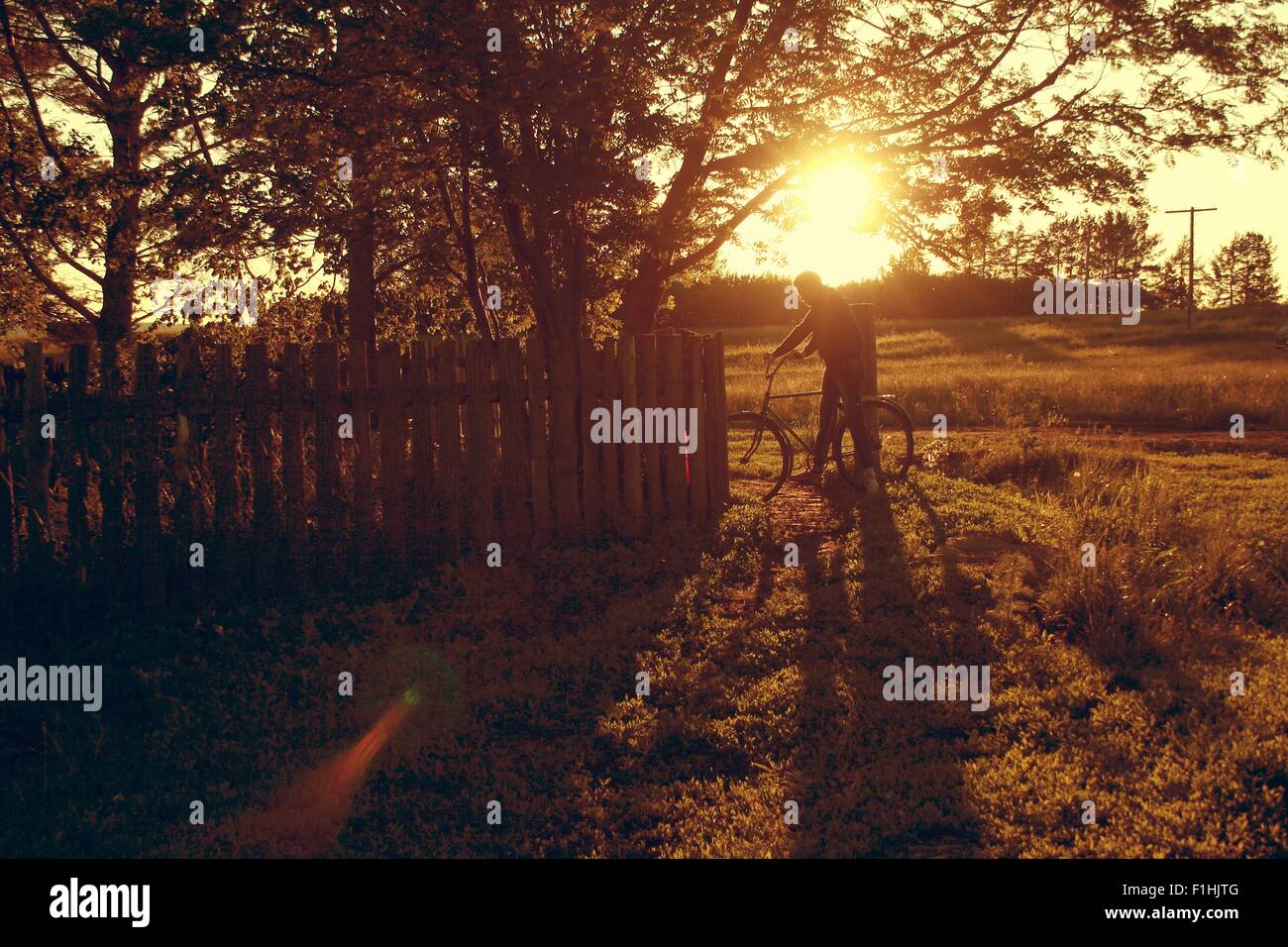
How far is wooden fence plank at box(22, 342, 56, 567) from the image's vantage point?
7031 mm

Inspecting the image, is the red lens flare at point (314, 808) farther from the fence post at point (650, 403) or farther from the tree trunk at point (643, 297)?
the tree trunk at point (643, 297)

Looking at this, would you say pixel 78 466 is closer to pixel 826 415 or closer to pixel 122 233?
pixel 122 233

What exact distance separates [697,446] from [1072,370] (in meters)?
30.9

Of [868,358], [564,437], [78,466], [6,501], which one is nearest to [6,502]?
[6,501]

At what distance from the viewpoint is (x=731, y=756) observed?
4.89m

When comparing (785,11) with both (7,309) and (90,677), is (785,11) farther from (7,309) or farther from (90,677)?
(7,309)

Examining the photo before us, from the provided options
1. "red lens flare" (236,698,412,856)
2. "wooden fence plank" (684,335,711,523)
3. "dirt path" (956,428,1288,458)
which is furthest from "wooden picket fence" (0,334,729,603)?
"dirt path" (956,428,1288,458)

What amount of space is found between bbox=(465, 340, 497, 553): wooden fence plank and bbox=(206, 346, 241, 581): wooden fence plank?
181cm

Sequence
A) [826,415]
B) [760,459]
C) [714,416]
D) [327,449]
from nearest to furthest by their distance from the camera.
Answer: [327,449], [714,416], [826,415], [760,459]

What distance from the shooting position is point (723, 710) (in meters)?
5.45

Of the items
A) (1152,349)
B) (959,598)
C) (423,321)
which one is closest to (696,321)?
(1152,349)

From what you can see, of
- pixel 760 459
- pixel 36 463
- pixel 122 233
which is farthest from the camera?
pixel 760 459

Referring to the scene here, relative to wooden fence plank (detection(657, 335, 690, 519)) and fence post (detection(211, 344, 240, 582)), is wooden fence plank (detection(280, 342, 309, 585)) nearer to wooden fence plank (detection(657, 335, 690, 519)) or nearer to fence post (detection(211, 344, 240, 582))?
fence post (detection(211, 344, 240, 582))

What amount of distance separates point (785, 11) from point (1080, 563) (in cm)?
623
